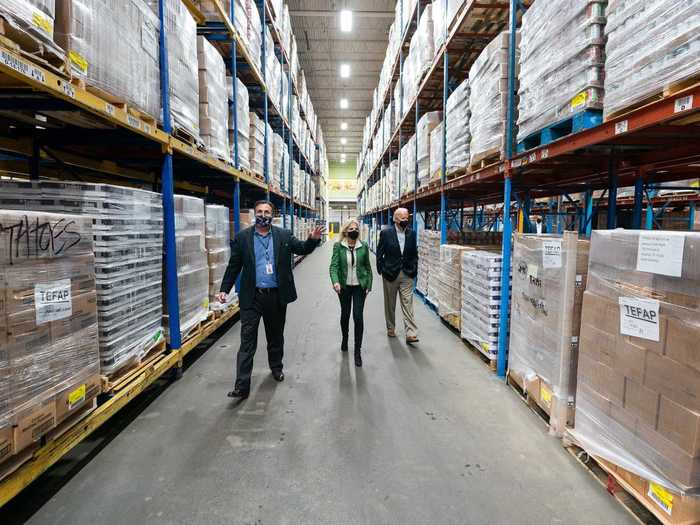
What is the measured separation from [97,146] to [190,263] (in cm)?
159

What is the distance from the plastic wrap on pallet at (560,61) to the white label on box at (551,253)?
961 mm

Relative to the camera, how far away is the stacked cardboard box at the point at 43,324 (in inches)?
69.6

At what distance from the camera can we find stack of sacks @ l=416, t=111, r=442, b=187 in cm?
678

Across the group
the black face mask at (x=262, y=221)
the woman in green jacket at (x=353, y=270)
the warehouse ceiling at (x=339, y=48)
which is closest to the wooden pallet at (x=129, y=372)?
the black face mask at (x=262, y=221)

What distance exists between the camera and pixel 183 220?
12.5 ft

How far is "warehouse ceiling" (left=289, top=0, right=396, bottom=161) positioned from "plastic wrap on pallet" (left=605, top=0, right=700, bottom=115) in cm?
1277

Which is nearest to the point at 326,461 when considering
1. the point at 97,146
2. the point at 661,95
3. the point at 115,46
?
the point at 661,95

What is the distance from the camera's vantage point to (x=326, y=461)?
2.47 meters

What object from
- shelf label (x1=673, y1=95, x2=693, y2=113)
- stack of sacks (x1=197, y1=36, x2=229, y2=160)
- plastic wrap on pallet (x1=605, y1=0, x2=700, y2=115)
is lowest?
shelf label (x1=673, y1=95, x2=693, y2=113)

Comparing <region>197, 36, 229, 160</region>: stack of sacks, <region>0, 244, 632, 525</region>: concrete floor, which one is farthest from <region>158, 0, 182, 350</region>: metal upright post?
<region>197, 36, 229, 160</region>: stack of sacks

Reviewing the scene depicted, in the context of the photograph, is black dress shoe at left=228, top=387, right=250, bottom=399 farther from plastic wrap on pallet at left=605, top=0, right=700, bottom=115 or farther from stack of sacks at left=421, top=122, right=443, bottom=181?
stack of sacks at left=421, top=122, right=443, bottom=181

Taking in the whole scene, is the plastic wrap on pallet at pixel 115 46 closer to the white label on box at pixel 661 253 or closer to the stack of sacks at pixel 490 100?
the stack of sacks at pixel 490 100

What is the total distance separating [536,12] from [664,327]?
2776mm

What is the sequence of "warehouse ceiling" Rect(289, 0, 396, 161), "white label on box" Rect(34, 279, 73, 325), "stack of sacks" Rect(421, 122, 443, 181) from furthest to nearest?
"warehouse ceiling" Rect(289, 0, 396, 161) < "stack of sacks" Rect(421, 122, 443, 181) < "white label on box" Rect(34, 279, 73, 325)
